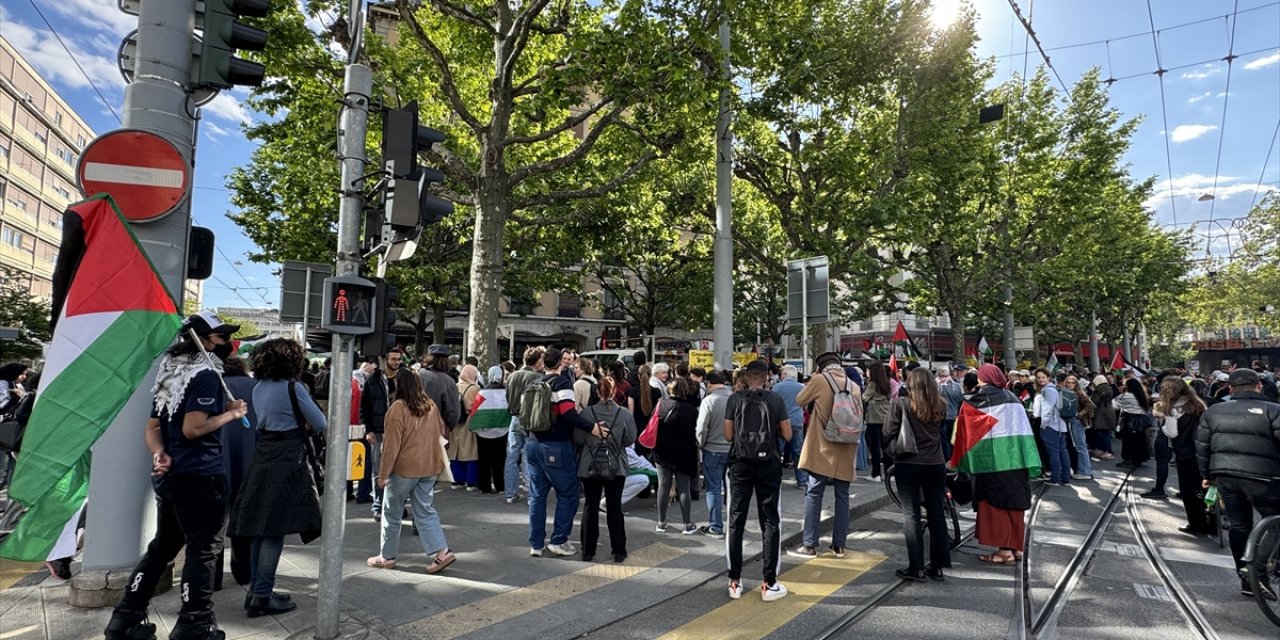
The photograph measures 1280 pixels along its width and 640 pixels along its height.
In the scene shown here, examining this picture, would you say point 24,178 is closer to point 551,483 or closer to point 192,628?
point 551,483

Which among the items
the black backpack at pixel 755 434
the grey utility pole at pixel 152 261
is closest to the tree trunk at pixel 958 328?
the black backpack at pixel 755 434

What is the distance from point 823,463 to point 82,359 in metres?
5.45

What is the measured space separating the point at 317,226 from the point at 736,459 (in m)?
18.8

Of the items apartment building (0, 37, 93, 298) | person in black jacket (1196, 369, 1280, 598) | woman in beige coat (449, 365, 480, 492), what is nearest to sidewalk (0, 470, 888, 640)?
woman in beige coat (449, 365, 480, 492)

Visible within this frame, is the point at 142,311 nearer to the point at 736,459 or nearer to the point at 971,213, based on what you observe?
the point at 736,459

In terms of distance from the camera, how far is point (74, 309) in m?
3.50

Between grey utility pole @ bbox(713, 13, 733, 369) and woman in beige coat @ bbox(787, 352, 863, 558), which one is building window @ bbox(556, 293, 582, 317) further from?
woman in beige coat @ bbox(787, 352, 863, 558)

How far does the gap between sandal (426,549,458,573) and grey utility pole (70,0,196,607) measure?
75.8 inches

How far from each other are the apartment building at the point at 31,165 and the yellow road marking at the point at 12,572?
44987 millimetres

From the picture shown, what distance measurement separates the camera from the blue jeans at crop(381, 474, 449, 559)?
5.28 m

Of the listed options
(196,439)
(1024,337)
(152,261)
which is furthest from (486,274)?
(1024,337)

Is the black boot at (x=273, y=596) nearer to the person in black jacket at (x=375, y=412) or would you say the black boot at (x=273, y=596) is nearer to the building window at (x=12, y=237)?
the person in black jacket at (x=375, y=412)

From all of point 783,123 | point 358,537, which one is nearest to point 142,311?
point 358,537

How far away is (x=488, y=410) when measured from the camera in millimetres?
8125
